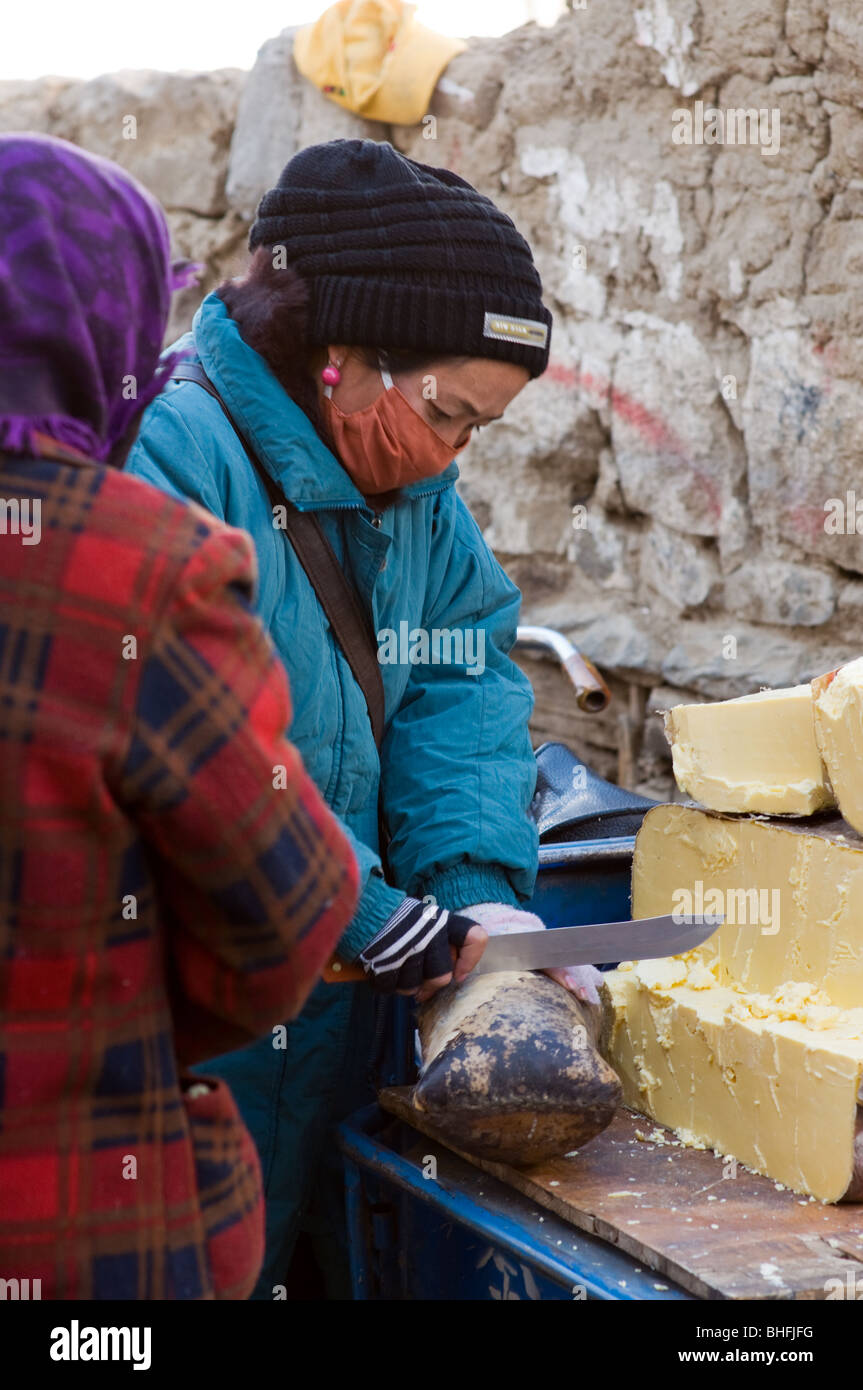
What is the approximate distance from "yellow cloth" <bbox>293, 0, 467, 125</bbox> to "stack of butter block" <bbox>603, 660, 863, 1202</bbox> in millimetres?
3685

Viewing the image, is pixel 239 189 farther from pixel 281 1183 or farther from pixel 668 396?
pixel 281 1183

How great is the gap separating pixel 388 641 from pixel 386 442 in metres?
Answer: 0.33

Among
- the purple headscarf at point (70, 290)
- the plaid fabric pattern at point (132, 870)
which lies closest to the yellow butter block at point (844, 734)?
the plaid fabric pattern at point (132, 870)

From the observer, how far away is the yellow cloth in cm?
519

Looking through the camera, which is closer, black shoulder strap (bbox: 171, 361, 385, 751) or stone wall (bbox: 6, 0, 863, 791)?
black shoulder strap (bbox: 171, 361, 385, 751)

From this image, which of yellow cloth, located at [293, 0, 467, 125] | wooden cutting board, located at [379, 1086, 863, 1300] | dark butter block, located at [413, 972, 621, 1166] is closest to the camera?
wooden cutting board, located at [379, 1086, 863, 1300]

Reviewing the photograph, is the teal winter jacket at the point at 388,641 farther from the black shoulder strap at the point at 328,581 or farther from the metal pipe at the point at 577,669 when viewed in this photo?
the metal pipe at the point at 577,669

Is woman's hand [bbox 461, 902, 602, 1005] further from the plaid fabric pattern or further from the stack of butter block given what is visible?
the plaid fabric pattern

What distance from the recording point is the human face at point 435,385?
6.88 feet

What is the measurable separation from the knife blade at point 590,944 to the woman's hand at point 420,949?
2.5 inches

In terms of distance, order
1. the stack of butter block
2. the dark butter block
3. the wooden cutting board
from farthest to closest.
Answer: the stack of butter block < the dark butter block < the wooden cutting board

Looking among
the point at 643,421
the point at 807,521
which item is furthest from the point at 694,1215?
the point at 643,421

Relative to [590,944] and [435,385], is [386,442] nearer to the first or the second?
[435,385]

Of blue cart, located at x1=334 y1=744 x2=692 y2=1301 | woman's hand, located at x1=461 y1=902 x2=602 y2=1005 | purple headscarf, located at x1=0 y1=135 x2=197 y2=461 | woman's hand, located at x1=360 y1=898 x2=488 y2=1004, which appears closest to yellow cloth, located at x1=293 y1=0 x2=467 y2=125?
blue cart, located at x1=334 y1=744 x2=692 y2=1301
